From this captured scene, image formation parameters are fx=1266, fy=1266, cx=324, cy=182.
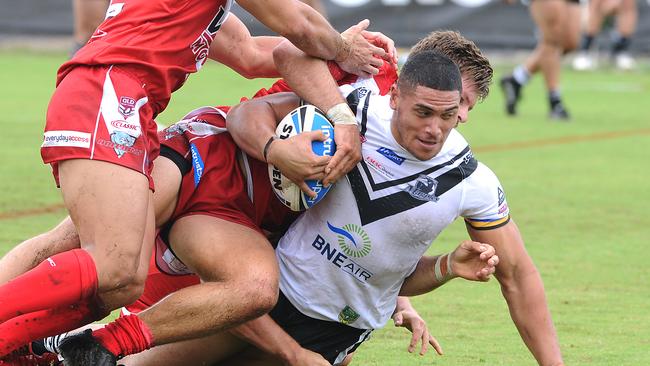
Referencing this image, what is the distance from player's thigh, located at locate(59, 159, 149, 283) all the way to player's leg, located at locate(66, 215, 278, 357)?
231mm

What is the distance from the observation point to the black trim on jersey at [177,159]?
17.0 ft

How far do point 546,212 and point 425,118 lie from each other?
4309 mm

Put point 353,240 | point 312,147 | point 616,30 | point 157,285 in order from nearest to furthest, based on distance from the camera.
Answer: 1. point 312,147
2. point 353,240
3. point 157,285
4. point 616,30

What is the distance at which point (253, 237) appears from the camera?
16.6ft

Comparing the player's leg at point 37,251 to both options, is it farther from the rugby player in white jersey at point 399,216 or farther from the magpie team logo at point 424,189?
the magpie team logo at point 424,189

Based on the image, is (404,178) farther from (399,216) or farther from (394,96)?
(394,96)

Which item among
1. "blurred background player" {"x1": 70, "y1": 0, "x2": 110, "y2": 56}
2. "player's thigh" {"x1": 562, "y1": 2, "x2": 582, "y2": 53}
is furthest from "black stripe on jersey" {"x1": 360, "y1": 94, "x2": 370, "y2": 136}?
"player's thigh" {"x1": 562, "y1": 2, "x2": 582, "y2": 53}

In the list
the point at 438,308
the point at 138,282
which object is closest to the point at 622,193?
the point at 438,308

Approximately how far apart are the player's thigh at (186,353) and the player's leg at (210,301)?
0.36 m

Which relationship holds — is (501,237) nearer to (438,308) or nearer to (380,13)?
(438,308)

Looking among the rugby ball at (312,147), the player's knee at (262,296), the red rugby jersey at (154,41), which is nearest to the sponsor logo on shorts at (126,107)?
the red rugby jersey at (154,41)

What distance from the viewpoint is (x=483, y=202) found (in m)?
4.91

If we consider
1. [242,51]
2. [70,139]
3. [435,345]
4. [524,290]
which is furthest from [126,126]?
[524,290]

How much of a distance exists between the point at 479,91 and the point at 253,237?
1.10 meters
